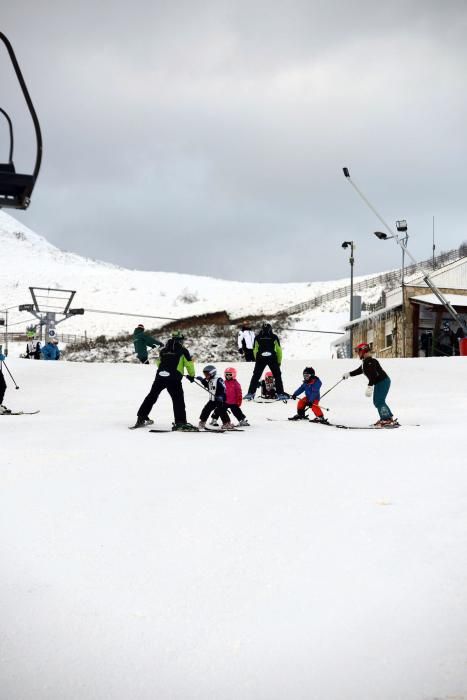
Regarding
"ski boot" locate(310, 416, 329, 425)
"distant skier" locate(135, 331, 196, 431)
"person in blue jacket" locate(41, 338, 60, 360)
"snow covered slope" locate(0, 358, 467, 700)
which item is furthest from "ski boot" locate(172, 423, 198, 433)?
"person in blue jacket" locate(41, 338, 60, 360)

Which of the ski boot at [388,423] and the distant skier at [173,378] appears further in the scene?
the ski boot at [388,423]

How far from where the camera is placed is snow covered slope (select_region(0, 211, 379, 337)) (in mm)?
73938

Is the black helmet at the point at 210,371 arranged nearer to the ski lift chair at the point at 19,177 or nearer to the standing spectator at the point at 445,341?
the ski lift chair at the point at 19,177

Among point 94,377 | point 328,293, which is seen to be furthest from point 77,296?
point 94,377

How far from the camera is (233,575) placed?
4906mm

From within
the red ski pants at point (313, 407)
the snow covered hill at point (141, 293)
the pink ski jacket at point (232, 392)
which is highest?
the snow covered hill at point (141, 293)

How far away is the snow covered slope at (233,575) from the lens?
12.7ft

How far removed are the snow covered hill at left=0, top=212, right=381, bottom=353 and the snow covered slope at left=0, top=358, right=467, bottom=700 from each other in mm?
47681

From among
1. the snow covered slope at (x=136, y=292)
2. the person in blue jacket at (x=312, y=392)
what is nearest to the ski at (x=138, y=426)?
the person in blue jacket at (x=312, y=392)

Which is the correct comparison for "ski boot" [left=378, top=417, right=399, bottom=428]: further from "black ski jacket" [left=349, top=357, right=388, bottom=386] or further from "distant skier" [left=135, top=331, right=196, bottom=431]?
"distant skier" [left=135, top=331, right=196, bottom=431]

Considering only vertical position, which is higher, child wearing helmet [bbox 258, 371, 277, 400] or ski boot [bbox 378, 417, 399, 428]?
child wearing helmet [bbox 258, 371, 277, 400]

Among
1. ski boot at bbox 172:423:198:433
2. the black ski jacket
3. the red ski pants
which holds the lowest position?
ski boot at bbox 172:423:198:433

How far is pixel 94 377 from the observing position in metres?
20.9

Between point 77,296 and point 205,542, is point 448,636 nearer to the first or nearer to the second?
point 205,542
